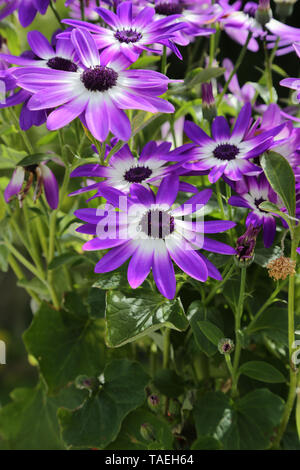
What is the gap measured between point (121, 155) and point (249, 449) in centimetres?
22

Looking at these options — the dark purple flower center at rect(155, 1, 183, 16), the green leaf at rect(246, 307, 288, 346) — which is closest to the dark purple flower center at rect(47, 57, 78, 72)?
the dark purple flower center at rect(155, 1, 183, 16)

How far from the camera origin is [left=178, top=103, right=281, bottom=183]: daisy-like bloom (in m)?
0.34

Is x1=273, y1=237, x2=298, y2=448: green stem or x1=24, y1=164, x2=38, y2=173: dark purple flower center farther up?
x1=24, y1=164, x2=38, y2=173: dark purple flower center

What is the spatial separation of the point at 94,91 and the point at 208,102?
9 centimetres

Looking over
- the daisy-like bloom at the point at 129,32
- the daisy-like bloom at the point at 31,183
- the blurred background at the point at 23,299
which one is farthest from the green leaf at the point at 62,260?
the blurred background at the point at 23,299

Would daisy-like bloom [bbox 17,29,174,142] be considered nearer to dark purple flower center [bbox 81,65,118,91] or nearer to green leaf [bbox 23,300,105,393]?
dark purple flower center [bbox 81,65,118,91]

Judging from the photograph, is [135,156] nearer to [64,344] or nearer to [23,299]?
[64,344]

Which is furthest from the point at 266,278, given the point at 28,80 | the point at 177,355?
the point at 28,80


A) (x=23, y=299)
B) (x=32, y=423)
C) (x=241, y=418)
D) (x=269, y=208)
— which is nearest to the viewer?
(x=269, y=208)

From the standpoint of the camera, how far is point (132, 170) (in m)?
0.38

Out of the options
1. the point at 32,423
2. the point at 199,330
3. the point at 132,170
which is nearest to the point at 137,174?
the point at 132,170

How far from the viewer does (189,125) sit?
0.38 metres

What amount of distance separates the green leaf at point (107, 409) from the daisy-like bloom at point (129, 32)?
0.75 ft

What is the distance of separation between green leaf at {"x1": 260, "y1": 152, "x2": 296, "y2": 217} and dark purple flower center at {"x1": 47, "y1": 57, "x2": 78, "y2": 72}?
14 cm
